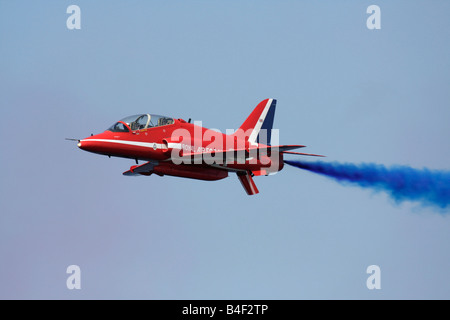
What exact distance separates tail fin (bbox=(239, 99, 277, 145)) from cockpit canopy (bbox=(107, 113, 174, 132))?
7.48 metres

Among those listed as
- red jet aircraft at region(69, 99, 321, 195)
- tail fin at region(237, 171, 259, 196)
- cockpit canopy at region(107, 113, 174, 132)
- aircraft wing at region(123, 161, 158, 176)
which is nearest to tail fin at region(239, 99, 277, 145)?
red jet aircraft at region(69, 99, 321, 195)

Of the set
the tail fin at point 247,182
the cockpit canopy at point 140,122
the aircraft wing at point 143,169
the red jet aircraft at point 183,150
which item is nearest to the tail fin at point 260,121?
the red jet aircraft at point 183,150

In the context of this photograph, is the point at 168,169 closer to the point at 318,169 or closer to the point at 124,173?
the point at 124,173

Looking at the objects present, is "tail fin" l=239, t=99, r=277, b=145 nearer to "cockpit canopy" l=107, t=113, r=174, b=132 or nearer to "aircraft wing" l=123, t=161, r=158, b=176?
"aircraft wing" l=123, t=161, r=158, b=176

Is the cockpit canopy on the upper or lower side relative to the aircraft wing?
upper

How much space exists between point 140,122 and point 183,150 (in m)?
2.87

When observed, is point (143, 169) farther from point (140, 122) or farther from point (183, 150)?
point (140, 122)

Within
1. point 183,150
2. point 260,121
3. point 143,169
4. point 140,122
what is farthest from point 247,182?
point 140,122

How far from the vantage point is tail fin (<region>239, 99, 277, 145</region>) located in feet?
183

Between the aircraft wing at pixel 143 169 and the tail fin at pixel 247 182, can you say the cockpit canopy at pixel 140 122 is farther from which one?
the tail fin at pixel 247 182

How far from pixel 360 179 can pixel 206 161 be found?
1157 cm

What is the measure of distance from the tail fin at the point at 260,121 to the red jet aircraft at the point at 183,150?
81 cm

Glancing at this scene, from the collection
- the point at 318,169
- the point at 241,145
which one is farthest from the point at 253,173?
the point at 318,169

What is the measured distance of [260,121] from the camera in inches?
2210
